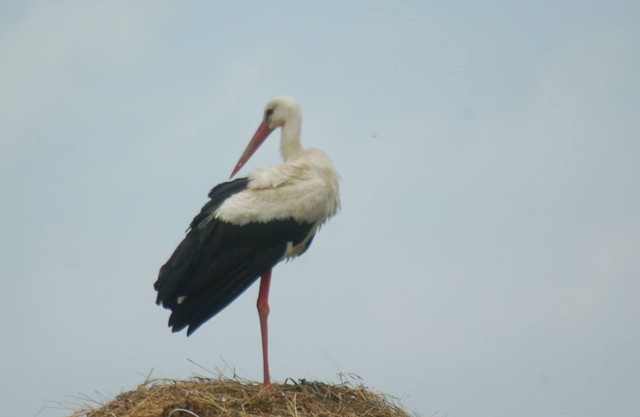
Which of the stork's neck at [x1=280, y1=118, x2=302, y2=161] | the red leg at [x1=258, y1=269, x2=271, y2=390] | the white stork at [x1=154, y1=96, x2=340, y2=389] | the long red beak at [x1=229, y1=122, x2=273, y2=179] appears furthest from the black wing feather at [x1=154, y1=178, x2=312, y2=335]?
the long red beak at [x1=229, y1=122, x2=273, y2=179]

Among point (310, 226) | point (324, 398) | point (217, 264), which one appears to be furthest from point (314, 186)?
point (324, 398)

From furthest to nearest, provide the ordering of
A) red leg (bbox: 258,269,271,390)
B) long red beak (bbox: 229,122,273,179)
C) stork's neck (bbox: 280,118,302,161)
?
long red beak (bbox: 229,122,273,179) < stork's neck (bbox: 280,118,302,161) < red leg (bbox: 258,269,271,390)

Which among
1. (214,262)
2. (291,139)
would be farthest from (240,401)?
(291,139)

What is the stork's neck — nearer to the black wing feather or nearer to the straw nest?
the black wing feather

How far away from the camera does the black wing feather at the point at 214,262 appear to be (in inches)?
320

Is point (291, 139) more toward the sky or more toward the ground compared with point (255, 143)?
more toward the ground

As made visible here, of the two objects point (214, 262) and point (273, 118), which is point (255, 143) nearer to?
point (273, 118)

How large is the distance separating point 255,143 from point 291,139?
0.58 m

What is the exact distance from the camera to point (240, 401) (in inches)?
282

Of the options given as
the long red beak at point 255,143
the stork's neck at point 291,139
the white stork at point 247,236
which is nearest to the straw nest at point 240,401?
the white stork at point 247,236

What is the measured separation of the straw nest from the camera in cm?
702

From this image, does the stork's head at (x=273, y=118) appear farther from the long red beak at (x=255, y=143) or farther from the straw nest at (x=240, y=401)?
the straw nest at (x=240, y=401)

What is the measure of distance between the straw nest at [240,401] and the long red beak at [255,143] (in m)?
2.54

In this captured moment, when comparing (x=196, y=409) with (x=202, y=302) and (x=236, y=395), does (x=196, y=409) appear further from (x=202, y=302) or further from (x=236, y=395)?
(x=202, y=302)
